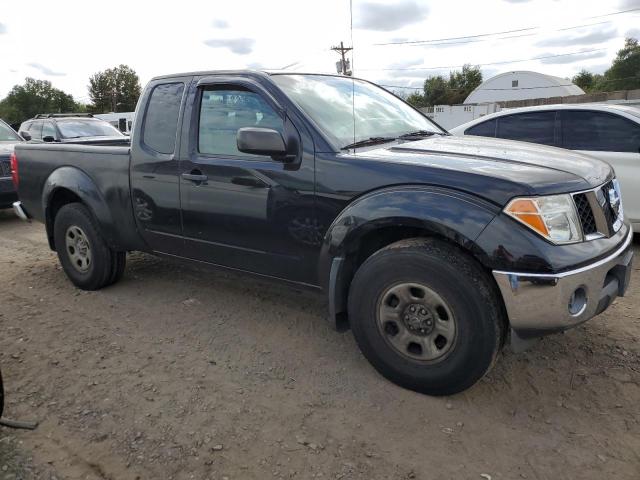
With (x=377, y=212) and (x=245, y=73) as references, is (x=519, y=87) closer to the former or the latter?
(x=245, y=73)

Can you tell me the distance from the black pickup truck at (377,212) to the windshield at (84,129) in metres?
8.21

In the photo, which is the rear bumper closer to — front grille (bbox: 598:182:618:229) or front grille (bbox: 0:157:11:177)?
front grille (bbox: 0:157:11:177)

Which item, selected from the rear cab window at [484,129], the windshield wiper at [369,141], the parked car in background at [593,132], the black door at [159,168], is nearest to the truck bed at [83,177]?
the black door at [159,168]

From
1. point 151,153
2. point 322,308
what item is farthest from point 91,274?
point 322,308

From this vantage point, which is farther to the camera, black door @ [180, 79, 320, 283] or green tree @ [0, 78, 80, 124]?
green tree @ [0, 78, 80, 124]

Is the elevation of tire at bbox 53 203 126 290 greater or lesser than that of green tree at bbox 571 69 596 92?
lesser

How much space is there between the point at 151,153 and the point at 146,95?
0.54m

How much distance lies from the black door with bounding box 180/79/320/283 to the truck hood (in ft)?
1.73

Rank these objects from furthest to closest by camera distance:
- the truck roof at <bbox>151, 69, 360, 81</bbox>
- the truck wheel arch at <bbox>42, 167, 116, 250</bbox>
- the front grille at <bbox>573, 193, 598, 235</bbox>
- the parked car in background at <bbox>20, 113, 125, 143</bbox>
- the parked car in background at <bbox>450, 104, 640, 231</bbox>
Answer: the parked car in background at <bbox>20, 113, 125, 143</bbox> < the parked car in background at <bbox>450, 104, 640, 231</bbox> < the truck wheel arch at <bbox>42, 167, 116, 250</bbox> < the truck roof at <bbox>151, 69, 360, 81</bbox> < the front grille at <bbox>573, 193, 598, 235</bbox>

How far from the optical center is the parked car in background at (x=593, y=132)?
18.2 ft

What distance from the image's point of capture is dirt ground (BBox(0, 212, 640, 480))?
8.17 feet

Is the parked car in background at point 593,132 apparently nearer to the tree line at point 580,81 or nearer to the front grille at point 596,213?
the front grille at point 596,213

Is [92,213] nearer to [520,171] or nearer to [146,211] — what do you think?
[146,211]

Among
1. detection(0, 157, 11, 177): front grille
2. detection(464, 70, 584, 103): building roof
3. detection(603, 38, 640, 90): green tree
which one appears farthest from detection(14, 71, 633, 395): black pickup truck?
detection(603, 38, 640, 90): green tree
